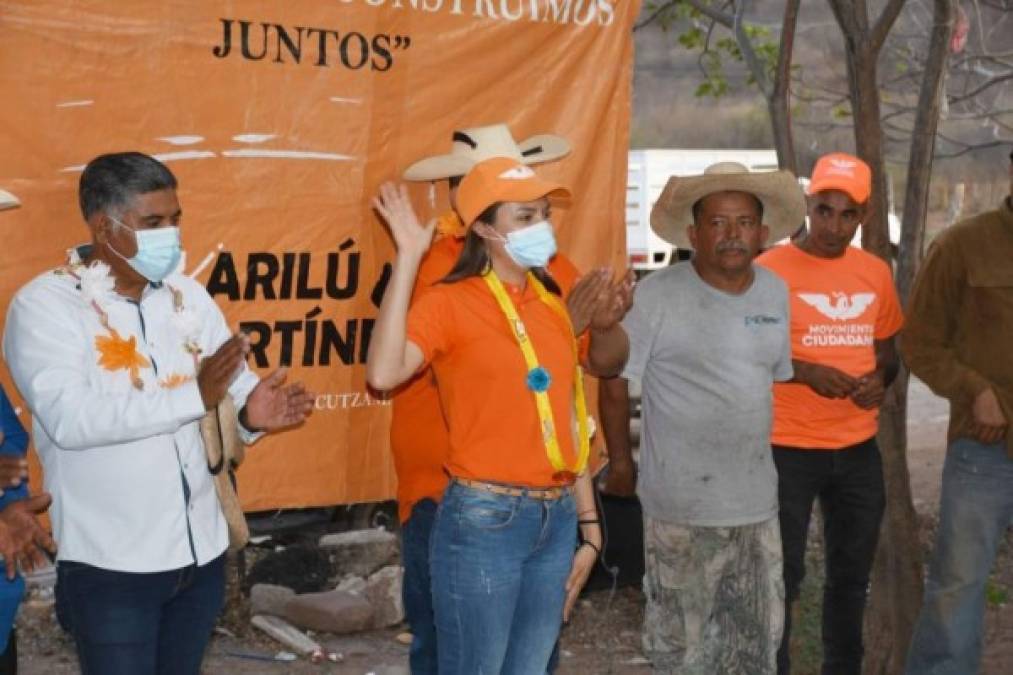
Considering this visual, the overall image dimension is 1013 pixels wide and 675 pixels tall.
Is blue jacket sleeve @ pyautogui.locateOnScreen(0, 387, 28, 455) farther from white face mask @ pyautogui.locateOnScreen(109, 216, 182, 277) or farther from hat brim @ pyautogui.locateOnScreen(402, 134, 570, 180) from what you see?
hat brim @ pyautogui.locateOnScreen(402, 134, 570, 180)

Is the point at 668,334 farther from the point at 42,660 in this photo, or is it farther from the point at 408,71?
the point at 42,660

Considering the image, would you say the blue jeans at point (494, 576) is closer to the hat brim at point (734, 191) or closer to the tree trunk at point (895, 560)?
the hat brim at point (734, 191)

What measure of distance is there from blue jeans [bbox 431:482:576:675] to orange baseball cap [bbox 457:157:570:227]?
76 cm

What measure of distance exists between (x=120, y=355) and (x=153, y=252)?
274mm

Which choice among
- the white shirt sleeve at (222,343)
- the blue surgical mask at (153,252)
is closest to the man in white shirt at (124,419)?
the blue surgical mask at (153,252)

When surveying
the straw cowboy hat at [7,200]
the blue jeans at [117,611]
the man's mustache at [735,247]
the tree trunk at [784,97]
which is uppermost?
the tree trunk at [784,97]

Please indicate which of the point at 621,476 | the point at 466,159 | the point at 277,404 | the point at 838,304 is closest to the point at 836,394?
the point at 838,304

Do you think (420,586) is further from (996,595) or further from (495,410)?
(996,595)

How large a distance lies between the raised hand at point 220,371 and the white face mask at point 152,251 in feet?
0.89

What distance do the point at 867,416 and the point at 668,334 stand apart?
108 centimetres

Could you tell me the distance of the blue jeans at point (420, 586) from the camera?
459 cm

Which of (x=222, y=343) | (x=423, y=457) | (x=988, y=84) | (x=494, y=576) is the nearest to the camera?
(x=494, y=576)

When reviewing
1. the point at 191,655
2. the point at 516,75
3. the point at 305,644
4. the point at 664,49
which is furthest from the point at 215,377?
the point at 664,49

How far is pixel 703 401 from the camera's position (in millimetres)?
4883
